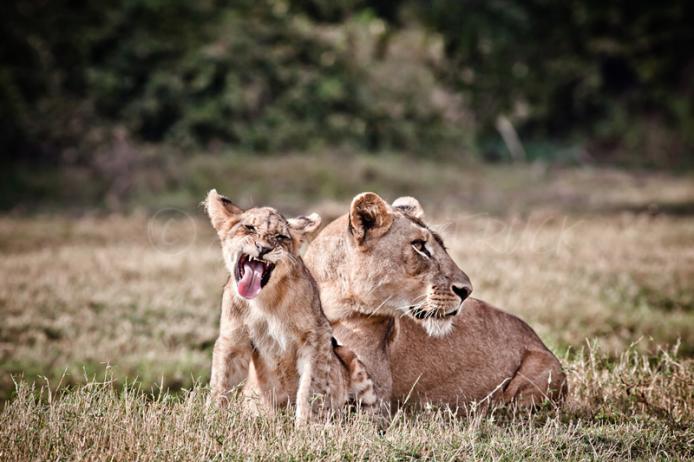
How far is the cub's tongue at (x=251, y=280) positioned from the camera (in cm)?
534

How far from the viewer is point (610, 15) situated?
28.8m

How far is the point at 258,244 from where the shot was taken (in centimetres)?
542

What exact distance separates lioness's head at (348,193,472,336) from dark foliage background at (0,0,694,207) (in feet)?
45.5

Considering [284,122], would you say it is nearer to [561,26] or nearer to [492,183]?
[492,183]

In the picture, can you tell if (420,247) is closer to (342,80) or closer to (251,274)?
(251,274)

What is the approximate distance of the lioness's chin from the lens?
6.36 m

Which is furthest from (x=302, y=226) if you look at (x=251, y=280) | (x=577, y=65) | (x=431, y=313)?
(x=577, y=65)

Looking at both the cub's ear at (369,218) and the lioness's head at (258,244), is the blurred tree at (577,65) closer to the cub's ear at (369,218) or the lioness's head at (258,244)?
the cub's ear at (369,218)

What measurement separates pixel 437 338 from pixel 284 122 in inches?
675

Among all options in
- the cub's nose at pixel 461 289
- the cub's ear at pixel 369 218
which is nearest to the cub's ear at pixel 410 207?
the cub's ear at pixel 369 218

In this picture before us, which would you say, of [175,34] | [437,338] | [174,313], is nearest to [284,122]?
[175,34]

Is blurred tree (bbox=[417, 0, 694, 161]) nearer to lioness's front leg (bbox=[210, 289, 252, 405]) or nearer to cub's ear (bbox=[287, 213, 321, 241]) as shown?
cub's ear (bbox=[287, 213, 321, 241])

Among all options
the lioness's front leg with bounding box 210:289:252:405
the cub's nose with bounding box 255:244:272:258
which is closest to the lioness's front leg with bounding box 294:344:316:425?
the lioness's front leg with bounding box 210:289:252:405

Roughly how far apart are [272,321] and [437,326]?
1.29m
